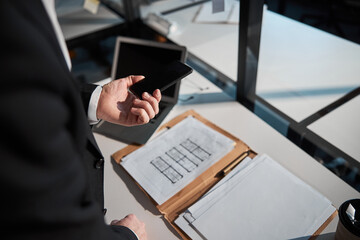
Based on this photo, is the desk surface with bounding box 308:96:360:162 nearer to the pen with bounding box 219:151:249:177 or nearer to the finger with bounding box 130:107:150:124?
the pen with bounding box 219:151:249:177

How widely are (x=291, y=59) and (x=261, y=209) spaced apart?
0.85m

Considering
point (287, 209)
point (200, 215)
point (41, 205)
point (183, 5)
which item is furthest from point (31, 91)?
point (183, 5)

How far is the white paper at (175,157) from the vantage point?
894 mm

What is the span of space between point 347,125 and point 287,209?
45cm

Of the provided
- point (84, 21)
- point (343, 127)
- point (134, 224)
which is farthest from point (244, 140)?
point (84, 21)

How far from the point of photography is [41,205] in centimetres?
36

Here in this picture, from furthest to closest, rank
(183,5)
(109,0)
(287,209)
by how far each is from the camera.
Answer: (109,0) → (183,5) → (287,209)

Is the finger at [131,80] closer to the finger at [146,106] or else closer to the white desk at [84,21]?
the finger at [146,106]

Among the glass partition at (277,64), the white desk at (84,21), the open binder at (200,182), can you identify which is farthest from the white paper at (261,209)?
the white desk at (84,21)

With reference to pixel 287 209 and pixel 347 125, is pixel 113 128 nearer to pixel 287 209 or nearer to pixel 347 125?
pixel 287 209

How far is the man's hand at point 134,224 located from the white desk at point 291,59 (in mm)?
719

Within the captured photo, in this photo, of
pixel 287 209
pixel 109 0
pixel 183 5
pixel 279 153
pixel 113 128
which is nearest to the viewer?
pixel 287 209

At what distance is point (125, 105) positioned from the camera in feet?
3.01

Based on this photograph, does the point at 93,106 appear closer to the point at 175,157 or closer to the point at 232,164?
the point at 175,157
